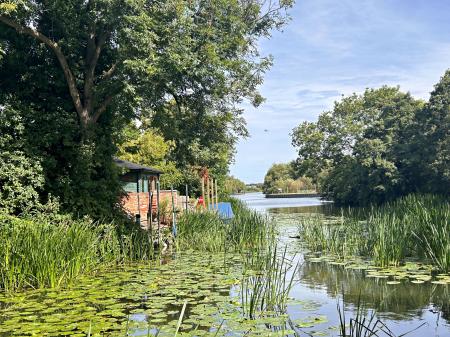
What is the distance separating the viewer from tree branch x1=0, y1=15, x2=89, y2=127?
12.0m

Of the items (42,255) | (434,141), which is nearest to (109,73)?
(42,255)

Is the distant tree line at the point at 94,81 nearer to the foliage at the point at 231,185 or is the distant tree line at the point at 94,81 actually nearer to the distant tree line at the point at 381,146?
the distant tree line at the point at 381,146

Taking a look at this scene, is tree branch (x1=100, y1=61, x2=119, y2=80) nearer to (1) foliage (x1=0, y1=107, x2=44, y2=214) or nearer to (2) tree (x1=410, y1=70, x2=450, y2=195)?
(1) foliage (x1=0, y1=107, x2=44, y2=214)

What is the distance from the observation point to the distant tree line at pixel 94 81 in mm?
11727

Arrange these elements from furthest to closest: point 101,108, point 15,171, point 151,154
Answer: point 151,154 → point 101,108 → point 15,171

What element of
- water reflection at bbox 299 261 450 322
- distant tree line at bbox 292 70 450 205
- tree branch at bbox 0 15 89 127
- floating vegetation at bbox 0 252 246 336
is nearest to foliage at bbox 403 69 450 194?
distant tree line at bbox 292 70 450 205

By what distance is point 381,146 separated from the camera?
115 feet

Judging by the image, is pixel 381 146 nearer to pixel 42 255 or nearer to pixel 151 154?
pixel 151 154

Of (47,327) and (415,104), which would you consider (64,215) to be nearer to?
(47,327)


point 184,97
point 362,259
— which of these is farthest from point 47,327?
point 184,97

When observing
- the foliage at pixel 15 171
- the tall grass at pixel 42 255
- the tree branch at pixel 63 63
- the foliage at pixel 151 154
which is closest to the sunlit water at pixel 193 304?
the tall grass at pixel 42 255

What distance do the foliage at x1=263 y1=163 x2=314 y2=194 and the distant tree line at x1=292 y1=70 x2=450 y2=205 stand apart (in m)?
39.5

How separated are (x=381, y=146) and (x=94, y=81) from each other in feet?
85.1

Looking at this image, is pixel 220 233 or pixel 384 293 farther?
pixel 220 233
